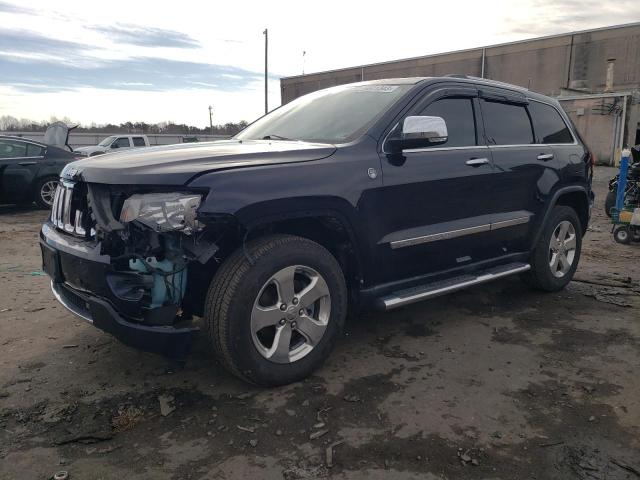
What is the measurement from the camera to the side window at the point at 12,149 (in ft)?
32.1

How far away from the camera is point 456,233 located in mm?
3867

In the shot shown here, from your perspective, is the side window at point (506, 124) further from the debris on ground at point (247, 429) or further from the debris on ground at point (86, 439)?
the debris on ground at point (86, 439)

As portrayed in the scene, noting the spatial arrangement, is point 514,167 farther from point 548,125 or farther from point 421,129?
point 421,129

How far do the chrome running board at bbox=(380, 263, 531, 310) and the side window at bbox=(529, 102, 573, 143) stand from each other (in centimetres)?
127

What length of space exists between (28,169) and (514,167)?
9.04m

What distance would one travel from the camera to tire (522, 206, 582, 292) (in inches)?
191

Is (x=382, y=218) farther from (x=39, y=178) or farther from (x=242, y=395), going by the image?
(x=39, y=178)

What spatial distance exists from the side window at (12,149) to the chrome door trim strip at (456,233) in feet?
29.7

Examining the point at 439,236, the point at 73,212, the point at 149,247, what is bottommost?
the point at 439,236

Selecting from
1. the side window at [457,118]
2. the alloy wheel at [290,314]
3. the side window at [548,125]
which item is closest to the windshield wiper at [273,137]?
the side window at [457,118]

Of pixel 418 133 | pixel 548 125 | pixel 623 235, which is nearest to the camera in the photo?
pixel 418 133

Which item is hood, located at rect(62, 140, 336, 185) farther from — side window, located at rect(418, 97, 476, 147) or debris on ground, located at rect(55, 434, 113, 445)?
debris on ground, located at rect(55, 434, 113, 445)

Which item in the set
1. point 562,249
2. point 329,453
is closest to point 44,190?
point 562,249

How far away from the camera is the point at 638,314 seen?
450 centimetres
